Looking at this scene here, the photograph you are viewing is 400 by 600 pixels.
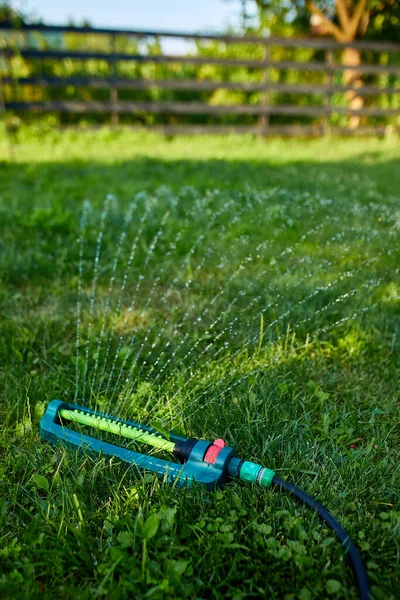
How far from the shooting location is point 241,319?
2.33 m

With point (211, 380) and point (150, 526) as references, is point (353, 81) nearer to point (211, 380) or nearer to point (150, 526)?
point (211, 380)

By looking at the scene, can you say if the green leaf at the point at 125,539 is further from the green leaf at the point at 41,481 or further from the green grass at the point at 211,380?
the green leaf at the point at 41,481

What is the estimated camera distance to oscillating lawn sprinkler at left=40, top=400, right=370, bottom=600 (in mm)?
1334

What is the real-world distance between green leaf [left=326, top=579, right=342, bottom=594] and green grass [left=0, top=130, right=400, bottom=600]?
29 mm

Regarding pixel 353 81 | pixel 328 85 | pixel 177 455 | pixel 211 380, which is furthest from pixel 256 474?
pixel 353 81

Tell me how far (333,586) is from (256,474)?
1.08ft

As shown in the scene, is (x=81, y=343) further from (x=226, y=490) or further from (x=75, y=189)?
(x=75, y=189)

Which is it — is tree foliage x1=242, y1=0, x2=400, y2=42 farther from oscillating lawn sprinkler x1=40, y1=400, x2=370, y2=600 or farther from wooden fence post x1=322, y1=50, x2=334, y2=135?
oscillating lawn sprinkler x1=40, y1=400, x2=370, y2=600

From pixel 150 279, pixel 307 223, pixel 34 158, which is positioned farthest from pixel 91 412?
pixel 34 158

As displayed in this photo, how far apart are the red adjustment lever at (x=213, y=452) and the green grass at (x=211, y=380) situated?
0.09 metres

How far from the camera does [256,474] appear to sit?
1.35 meters

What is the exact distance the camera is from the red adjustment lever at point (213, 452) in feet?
4.55

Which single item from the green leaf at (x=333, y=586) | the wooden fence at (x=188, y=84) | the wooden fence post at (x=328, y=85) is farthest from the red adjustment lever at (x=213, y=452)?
the wooden fence post at (x=328, y=85)

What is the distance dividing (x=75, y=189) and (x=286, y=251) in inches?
87.3
